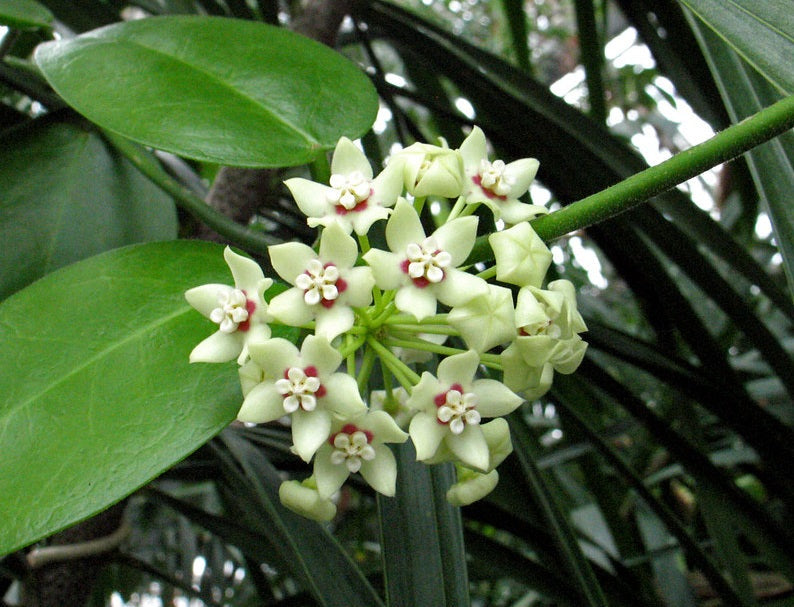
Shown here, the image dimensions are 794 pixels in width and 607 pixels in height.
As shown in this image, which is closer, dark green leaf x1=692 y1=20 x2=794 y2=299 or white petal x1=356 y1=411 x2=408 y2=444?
white petal x1=356 y1=411 x2=408 y2=444

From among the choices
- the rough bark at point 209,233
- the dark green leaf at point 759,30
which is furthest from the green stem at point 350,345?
the rough bark at point 209,233

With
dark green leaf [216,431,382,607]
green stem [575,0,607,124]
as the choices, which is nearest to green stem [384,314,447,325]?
dark green leaf [216,431,382,607]

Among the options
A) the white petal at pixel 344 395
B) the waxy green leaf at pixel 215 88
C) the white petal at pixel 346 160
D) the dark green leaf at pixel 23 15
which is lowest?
the white petal at pixel 344 395

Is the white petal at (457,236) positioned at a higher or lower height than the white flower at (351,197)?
lower

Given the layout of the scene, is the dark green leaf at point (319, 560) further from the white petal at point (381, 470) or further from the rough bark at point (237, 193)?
the rough bark at point (237, 193)

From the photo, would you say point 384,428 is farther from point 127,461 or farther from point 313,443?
point 127,461

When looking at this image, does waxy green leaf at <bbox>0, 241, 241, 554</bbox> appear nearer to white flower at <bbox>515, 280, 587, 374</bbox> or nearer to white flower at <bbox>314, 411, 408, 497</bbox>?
white flower at <bbox>314, 411, 408, 497</bbox>

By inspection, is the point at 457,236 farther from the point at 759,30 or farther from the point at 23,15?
the point at 23,15
